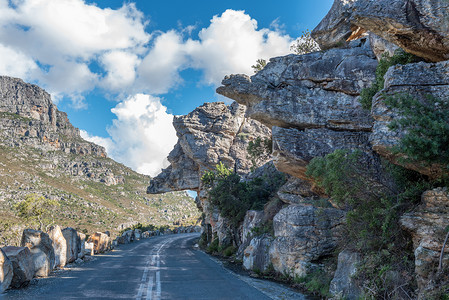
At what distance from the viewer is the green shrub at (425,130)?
7586 mm

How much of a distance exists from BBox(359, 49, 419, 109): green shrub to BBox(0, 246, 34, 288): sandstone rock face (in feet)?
47.2

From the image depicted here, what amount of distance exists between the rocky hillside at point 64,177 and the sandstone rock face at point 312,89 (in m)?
23.7

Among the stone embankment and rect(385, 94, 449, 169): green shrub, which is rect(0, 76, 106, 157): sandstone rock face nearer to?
the stone embankment

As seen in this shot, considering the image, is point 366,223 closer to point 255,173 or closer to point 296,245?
point 296,245

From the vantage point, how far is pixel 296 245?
13.5m

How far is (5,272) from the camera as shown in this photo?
8797 mm

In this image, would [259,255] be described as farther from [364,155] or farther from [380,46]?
[380,46]

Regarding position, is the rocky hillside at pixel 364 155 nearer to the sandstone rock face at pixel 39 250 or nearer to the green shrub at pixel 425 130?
the green shrub at pixel 425 130

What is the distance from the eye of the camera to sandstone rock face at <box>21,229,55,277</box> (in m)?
11.6

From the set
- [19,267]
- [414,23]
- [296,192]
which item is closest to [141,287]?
[19,267]

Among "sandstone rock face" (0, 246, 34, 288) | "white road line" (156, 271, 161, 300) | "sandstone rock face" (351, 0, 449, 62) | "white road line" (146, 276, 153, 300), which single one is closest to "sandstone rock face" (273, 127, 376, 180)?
"sandstone rock face" (351, 0, 449, 62)

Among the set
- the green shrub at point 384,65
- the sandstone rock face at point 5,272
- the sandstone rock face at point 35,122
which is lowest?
the sandstone rock face at point 5,272

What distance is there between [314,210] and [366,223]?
3710 millimetres

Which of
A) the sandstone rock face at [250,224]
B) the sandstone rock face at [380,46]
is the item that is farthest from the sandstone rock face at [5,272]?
the sandstone rock face at [380,46]
